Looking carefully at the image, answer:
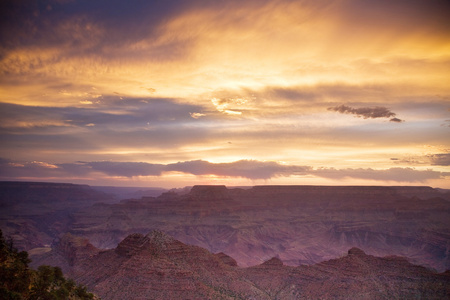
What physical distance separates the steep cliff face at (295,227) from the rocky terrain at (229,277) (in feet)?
209

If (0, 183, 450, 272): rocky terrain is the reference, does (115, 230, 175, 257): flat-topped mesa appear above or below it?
above

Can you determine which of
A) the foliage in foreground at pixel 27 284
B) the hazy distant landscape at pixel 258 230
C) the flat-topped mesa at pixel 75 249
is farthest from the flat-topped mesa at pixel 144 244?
the foliage in foreground at pixel 27 284

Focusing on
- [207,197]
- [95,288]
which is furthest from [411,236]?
[95,288]

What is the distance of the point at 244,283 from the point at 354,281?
2067 centimetres

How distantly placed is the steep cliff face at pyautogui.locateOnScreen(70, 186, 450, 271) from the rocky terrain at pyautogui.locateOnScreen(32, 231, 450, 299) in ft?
209

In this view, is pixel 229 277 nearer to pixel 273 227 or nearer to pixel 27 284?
pixel 27 284

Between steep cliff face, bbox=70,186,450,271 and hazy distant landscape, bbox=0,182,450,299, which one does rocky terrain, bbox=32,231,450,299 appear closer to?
hazy distant landscape, bbox=0,182,450,299

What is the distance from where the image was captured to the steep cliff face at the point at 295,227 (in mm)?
145750

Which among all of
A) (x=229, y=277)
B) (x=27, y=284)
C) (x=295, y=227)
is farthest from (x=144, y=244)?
(x=295, y=227)

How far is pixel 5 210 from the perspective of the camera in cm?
19412

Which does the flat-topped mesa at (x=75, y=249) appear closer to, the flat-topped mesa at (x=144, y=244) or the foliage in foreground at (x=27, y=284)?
the flat-topped mesa at (x=144, y=244)

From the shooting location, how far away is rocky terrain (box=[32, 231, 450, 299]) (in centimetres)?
5909

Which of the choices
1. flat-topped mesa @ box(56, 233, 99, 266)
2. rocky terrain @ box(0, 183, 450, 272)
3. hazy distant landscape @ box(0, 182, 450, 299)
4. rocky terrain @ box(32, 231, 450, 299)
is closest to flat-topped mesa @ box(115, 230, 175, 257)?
→ rocky terrain @ box(32, 231, 450, 299)

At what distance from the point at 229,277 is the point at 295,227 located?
11760cm
